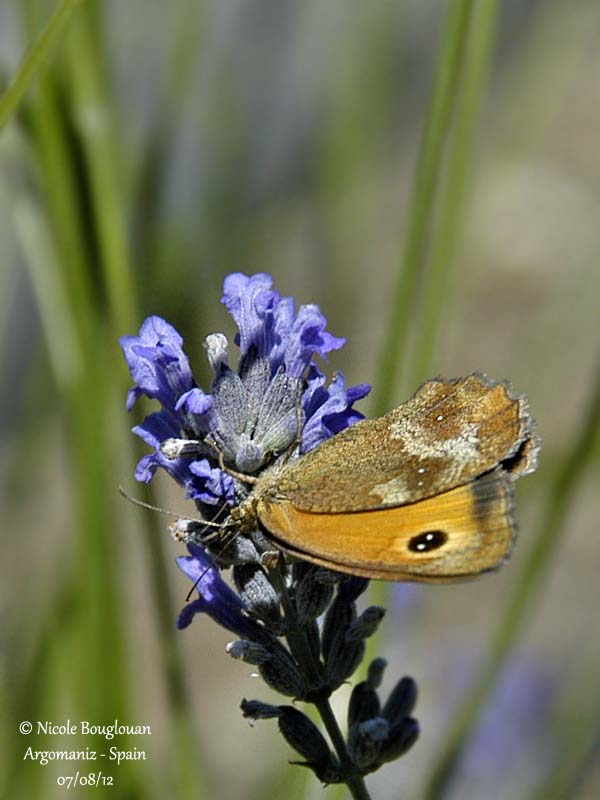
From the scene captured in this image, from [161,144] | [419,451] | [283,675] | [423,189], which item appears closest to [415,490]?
[419,451]

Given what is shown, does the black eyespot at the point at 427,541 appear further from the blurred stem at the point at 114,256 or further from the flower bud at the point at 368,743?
the blurred stem at the point at 114,256

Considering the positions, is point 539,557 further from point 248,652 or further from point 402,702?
point 248,652

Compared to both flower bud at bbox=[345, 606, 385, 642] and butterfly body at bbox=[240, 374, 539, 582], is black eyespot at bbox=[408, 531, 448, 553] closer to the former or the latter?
butterfly body at bbox=[240, 374, 539, 582]

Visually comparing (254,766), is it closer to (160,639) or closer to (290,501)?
(160,639)

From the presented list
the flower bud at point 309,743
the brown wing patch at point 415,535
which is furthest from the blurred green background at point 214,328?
the brown wing patch at point 415,535

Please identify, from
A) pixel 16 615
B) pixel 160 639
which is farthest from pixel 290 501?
pixel 16 615

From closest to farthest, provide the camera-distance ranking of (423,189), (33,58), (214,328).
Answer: (33,58) < (423,189) < (214,328)

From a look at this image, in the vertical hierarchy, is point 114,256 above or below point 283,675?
above
